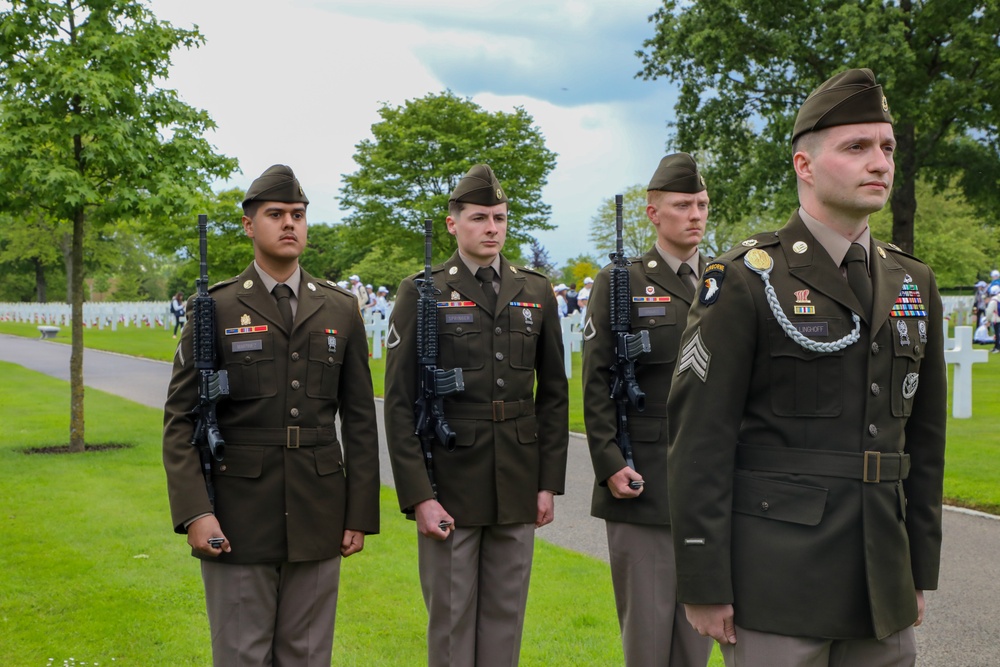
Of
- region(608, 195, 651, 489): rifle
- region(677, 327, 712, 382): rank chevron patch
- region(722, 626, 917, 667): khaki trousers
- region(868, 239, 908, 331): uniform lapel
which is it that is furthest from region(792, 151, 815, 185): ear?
region(608, 195, 651, 489): rifle

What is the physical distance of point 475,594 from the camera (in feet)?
15.1

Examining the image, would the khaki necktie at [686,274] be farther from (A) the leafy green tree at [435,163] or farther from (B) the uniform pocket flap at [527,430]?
(A) the leafy green tree at [435,163]

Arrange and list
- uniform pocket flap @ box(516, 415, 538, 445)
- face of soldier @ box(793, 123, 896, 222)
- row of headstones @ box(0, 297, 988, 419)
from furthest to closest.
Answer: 1. row of headstones @ box(0, 297, 988, 419)
2. uniform pocket flap @ box(516, 415, 538, 445)
3. face of soldier @ box(793, 123, 896, 222)

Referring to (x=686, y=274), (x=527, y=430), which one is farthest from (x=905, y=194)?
(x=527, y=430)

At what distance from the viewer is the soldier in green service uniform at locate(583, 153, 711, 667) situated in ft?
14.6

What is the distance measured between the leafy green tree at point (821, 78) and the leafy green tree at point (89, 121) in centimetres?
2027

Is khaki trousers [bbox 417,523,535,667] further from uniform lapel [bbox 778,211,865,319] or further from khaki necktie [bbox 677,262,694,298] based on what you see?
uniform lapel [bbox 778,211,865,319]

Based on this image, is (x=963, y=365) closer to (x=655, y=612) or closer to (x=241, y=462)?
(x=655, y=612)

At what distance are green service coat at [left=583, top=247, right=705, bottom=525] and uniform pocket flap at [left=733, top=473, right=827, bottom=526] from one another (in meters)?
1.64

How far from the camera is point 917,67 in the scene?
2928cm

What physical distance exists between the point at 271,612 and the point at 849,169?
2731 mm

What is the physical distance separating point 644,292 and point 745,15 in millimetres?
28911

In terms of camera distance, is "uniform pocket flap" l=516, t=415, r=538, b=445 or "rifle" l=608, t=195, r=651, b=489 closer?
"rifle" l=608, t=195, r=651, b=489

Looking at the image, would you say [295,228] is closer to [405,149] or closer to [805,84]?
[805,84]
